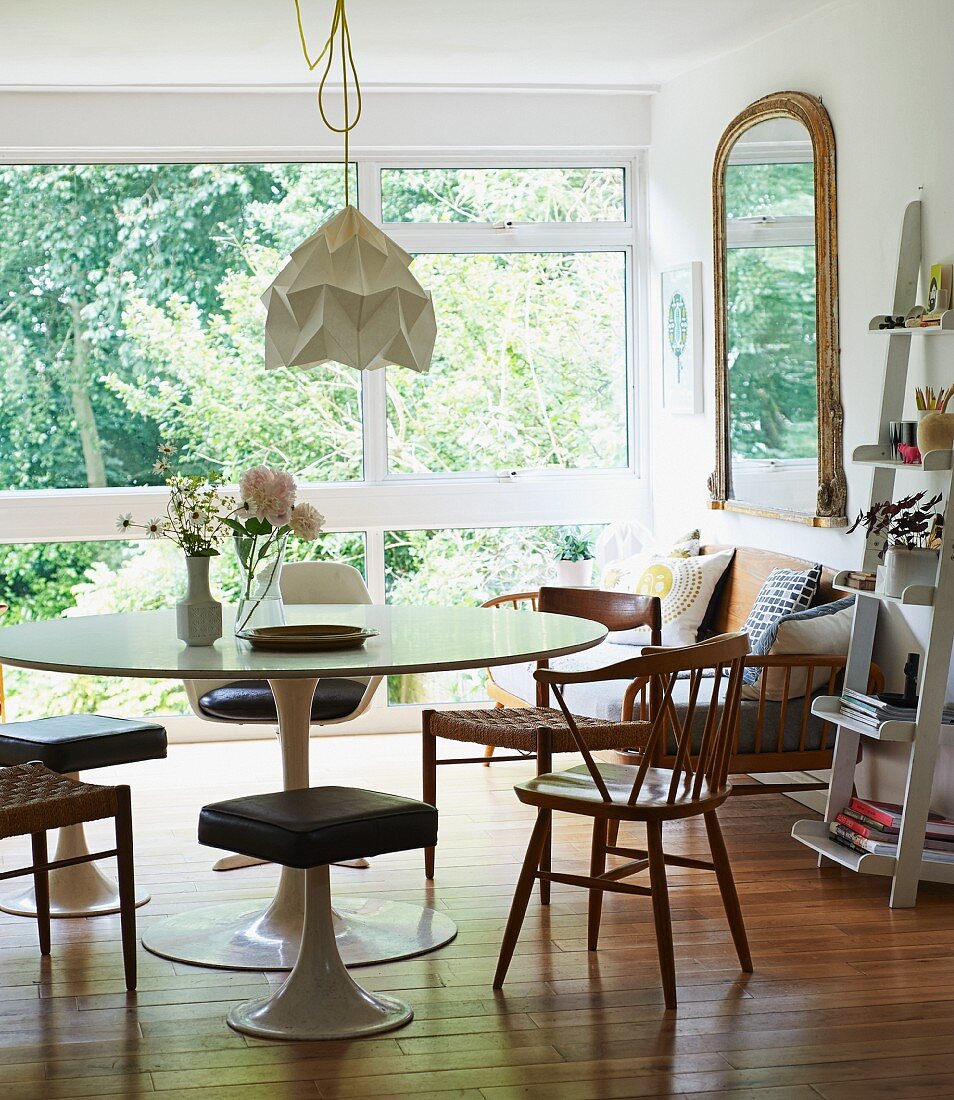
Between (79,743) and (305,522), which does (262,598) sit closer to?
(305,522)

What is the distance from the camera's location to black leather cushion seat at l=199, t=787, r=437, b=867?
9.45 ft

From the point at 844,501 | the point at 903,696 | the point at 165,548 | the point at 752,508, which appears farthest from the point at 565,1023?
the point at 165,548

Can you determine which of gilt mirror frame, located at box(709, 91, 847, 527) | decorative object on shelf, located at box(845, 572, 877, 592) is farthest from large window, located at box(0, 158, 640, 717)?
decorative object on shelf, located at box(845, 572, 877, 592)

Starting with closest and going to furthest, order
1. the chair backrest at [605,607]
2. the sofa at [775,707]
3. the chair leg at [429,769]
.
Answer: the chair leg at [429,769]
the sofa at [775,707]
the chair backrest at [605,607]

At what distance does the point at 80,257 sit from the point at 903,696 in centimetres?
385

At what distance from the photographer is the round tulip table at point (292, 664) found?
3125 millimetres

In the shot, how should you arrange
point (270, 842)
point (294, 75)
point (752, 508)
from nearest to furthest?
point (270, 842) → point (752, 508) → point (294, 75)

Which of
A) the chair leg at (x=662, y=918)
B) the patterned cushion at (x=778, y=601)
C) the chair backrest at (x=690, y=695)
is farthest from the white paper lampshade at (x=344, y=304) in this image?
the patterned cushion at (x=778, y=601)

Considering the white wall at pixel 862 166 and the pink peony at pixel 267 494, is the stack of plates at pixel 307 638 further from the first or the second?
the white wall at pixel 862 166

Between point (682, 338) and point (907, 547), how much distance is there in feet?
7.51

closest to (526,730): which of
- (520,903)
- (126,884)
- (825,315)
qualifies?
(520,903)

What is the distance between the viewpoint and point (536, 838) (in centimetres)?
330

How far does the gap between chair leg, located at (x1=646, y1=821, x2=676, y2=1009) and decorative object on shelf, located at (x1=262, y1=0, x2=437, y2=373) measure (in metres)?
1.16

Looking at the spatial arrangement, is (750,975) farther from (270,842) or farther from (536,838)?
(270,842)
